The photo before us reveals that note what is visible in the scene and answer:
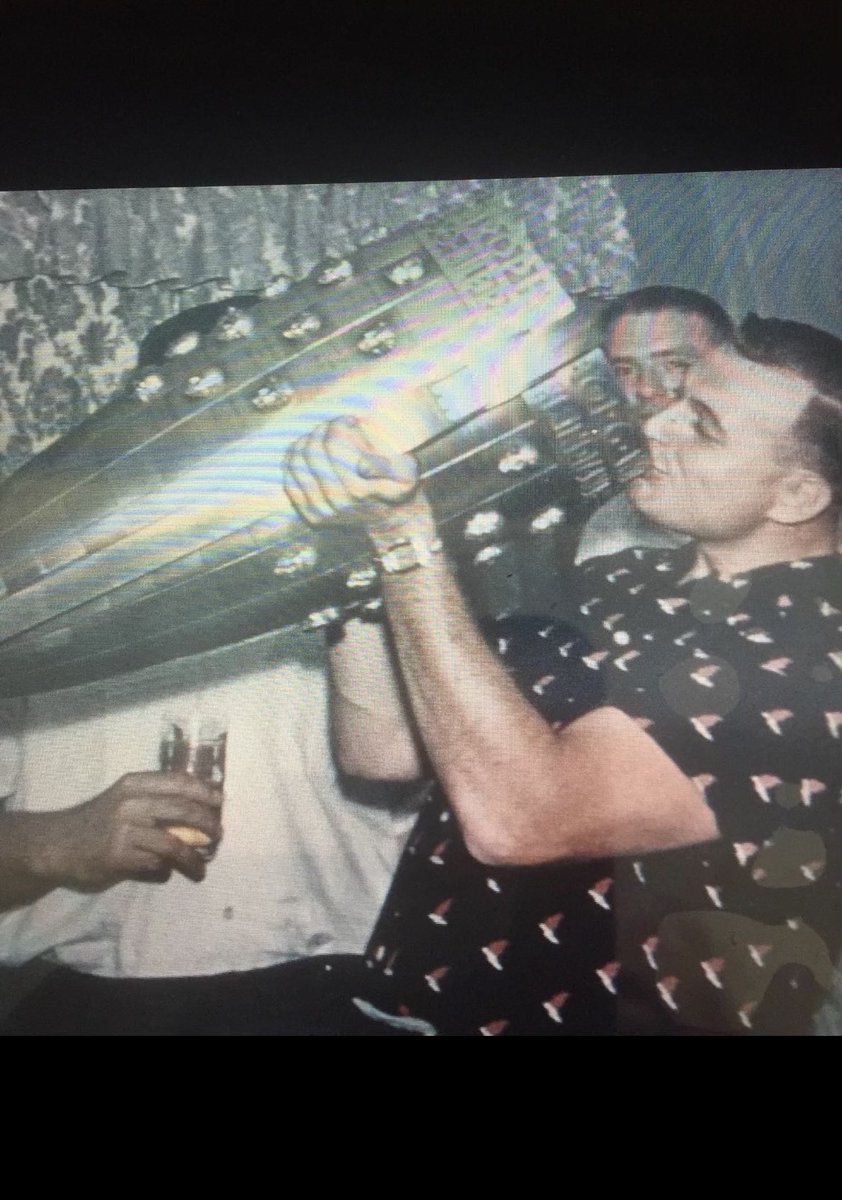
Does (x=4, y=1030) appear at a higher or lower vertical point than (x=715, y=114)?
lower

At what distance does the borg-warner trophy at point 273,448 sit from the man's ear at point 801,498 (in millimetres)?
257

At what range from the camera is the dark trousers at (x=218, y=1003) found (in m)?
2.00

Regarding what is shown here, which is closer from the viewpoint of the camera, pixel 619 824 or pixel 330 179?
pixel 619 824

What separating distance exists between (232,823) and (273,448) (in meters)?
0.64

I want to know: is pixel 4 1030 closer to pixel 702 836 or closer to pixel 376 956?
pixel 376 956

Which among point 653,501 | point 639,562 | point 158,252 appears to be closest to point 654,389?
point 653,501

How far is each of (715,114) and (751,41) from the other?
13 centimetres

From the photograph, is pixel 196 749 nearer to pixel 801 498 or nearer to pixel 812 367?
pixel 801 498

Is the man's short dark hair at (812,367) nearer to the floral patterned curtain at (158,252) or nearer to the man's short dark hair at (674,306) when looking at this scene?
the man's short dark hair at (674,306)

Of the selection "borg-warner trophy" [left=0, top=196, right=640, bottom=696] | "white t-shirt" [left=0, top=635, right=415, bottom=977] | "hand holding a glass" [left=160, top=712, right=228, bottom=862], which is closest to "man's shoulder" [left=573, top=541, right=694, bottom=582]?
"borg-warner trophy" [left=0, top=196, right=640, bottom=696]

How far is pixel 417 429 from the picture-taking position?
207cm

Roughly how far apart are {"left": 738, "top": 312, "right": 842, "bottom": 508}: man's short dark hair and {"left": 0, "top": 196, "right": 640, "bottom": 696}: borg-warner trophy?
0.27 meters

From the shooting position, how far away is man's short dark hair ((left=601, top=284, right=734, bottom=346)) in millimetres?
2086
